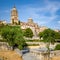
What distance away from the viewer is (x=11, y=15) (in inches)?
4328

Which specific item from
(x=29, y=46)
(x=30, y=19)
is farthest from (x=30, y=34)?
(x=30, y=19)

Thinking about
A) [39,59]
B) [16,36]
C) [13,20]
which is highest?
[13,20]

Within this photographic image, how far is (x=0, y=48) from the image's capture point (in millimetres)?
46562

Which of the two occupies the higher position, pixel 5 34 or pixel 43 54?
pixel 5 34

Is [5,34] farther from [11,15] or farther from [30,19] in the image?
[30,19]

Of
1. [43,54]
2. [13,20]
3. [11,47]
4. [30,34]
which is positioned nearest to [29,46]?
[11,47]

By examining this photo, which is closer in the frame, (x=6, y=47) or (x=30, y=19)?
(x=6, y=47)

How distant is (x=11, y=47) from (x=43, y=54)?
19.9 metres

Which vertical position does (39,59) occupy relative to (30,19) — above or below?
below

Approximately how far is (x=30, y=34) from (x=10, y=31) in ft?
102

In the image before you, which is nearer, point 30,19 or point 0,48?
point 0,48

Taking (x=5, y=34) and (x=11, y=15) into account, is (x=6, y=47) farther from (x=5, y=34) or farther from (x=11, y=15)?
(x=11, y=15)

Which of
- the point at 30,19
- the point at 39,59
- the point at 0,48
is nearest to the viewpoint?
the point at 39,59

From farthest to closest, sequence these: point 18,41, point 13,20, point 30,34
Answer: point 13,20 < point 30,34 < point 18,41
